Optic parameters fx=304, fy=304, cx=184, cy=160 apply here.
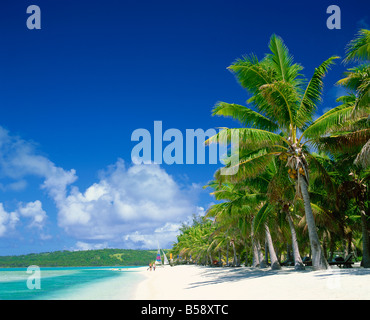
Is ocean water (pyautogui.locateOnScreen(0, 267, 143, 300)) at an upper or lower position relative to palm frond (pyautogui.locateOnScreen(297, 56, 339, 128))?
lower

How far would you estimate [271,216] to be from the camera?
19.5 m

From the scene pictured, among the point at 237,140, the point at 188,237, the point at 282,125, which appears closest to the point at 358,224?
the point at 282,125

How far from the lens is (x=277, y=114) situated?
12461 millimetres

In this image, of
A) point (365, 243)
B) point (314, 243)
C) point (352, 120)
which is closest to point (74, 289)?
point (314, 243)

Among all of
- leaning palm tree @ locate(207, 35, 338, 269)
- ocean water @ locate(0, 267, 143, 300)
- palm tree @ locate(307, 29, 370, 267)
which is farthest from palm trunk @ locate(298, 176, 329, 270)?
ocean water @ locate(0, 267, 143, 300)

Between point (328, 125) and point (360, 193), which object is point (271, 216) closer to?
point (360, 193)

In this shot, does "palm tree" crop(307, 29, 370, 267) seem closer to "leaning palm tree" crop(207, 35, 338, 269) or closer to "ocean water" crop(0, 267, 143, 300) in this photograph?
"leaning palm tree" crop(207, 35, 338, 269)

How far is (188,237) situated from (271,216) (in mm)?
50305

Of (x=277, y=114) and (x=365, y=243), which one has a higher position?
(x=277, y=114)

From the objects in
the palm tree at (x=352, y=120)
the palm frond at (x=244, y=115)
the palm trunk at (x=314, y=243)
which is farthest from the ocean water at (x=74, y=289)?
the palm tree at (x=352, y=120)

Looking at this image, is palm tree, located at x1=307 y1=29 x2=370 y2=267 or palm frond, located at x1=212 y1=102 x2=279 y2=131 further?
palm frond, located at x1=212 y1=102 x2=279 y2=131

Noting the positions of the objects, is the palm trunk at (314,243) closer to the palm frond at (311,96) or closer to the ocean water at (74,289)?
the palm frond at (311,96)

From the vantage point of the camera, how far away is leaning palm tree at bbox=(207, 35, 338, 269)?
38.6 ft

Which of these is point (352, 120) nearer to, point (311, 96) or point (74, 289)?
point (311, 96)
